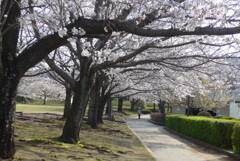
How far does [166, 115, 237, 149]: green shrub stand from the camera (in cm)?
1202

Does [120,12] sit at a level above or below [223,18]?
above

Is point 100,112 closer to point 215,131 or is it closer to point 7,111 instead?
point 215,131

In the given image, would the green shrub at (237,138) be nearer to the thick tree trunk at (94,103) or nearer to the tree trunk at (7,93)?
the tree trunk at (7,93)

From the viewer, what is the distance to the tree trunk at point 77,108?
31.0ft

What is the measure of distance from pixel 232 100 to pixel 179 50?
28.0 meters

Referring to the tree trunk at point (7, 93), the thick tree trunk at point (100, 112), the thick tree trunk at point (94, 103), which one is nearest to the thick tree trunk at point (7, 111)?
the tree trunk at point (7, 93)

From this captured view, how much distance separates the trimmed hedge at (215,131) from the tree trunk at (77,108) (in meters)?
5.93

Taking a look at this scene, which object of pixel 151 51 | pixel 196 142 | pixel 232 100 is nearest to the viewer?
pixel 151 51

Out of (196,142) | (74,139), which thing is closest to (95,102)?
(196,142)

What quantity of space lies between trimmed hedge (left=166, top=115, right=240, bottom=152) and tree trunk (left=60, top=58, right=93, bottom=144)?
234 inches

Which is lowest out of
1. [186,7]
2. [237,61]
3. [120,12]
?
[237,61]

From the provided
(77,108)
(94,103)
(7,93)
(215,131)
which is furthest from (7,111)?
(94,103)

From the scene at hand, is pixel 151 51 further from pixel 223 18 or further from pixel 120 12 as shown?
pixel 223 18

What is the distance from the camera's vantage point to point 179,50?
10.8 m
